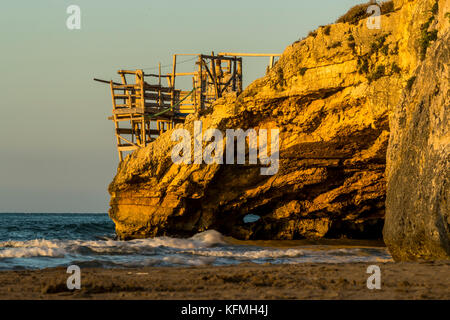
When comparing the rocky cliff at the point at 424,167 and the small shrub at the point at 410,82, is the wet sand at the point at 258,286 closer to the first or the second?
the rocky cliff at the point at 424,167

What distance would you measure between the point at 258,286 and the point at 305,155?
13420 mm

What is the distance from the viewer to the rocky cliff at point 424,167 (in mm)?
10211

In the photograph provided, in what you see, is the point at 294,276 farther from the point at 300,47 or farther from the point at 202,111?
the point at 202,111

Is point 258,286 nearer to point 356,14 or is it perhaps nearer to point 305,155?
point 356,14

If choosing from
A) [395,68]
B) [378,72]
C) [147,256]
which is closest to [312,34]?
[378,72]

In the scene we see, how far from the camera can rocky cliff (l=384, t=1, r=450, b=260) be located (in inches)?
402

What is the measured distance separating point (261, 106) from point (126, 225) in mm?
8899

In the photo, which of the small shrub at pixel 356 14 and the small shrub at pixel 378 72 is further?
the small shrub at pixel 356 14

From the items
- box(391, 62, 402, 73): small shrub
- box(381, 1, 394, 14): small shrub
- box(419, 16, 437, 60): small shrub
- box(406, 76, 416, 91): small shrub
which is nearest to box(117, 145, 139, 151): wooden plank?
box(381, 1, 394, 14): small shrub

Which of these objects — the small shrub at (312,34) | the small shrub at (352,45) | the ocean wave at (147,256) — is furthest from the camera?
the small shrub at (312,34)

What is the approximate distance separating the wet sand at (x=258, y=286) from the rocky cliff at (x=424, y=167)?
1.05 metres

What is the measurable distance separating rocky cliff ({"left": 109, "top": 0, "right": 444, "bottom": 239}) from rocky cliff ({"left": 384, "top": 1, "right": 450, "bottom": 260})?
223 cm

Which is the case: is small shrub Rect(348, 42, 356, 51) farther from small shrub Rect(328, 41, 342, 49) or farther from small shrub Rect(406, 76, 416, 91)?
small shrub Rect(406, 76, 416, 91)

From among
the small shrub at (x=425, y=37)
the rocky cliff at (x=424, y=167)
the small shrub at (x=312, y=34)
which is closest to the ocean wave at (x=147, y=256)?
the rocky cliff at (x=424, y=167)
